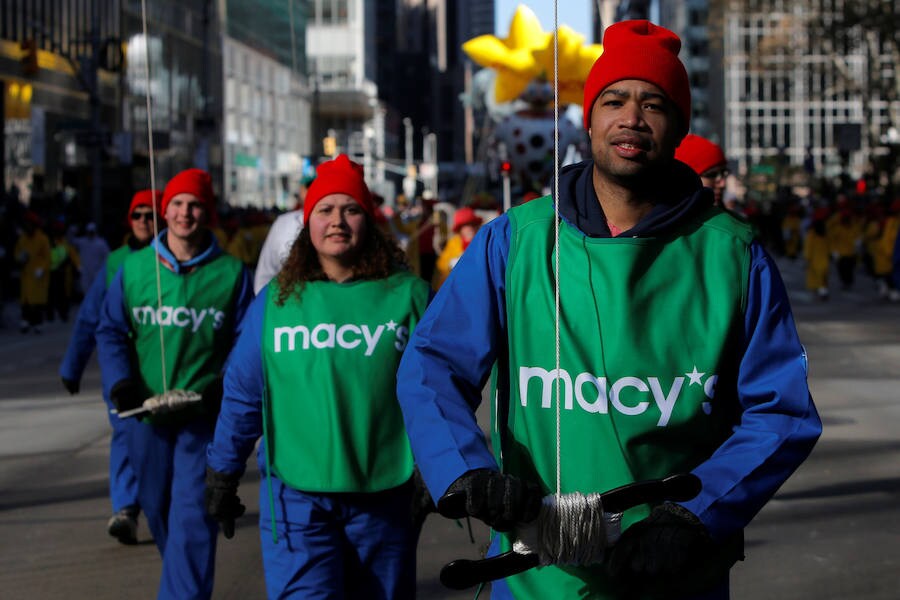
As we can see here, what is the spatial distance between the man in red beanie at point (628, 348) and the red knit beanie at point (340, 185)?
6.32ft

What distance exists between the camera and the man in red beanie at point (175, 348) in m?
5.93

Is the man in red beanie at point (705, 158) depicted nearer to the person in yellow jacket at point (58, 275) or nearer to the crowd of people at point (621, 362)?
the crowd of people at point (621, 362)

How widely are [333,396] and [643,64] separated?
→ 73.0 inches

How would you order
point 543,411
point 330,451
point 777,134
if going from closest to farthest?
point 543,411, point 330,451, point 777,134

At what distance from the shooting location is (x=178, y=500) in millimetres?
5867

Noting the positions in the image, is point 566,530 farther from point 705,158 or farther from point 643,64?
point 705,158

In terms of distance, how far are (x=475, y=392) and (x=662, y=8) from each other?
14513cm

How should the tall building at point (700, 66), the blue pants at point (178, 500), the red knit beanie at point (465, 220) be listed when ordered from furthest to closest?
the tall building at point (700, 66)
the red knit beanie at point (465, 220)
the blue pants at point (178, 500)

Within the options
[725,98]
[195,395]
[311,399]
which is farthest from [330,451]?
[725,98]

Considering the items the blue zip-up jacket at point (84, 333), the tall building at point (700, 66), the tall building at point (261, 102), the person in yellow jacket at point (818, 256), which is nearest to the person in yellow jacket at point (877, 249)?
the person in yellow jacket at point (818, 256)

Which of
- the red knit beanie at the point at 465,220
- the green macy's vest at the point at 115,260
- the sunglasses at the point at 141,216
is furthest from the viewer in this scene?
the red knit beanie at the point at 465,220

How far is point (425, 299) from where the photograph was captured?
491 cm

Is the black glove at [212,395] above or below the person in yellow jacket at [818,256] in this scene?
above

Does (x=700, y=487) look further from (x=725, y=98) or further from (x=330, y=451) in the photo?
(x=725, y=98)
